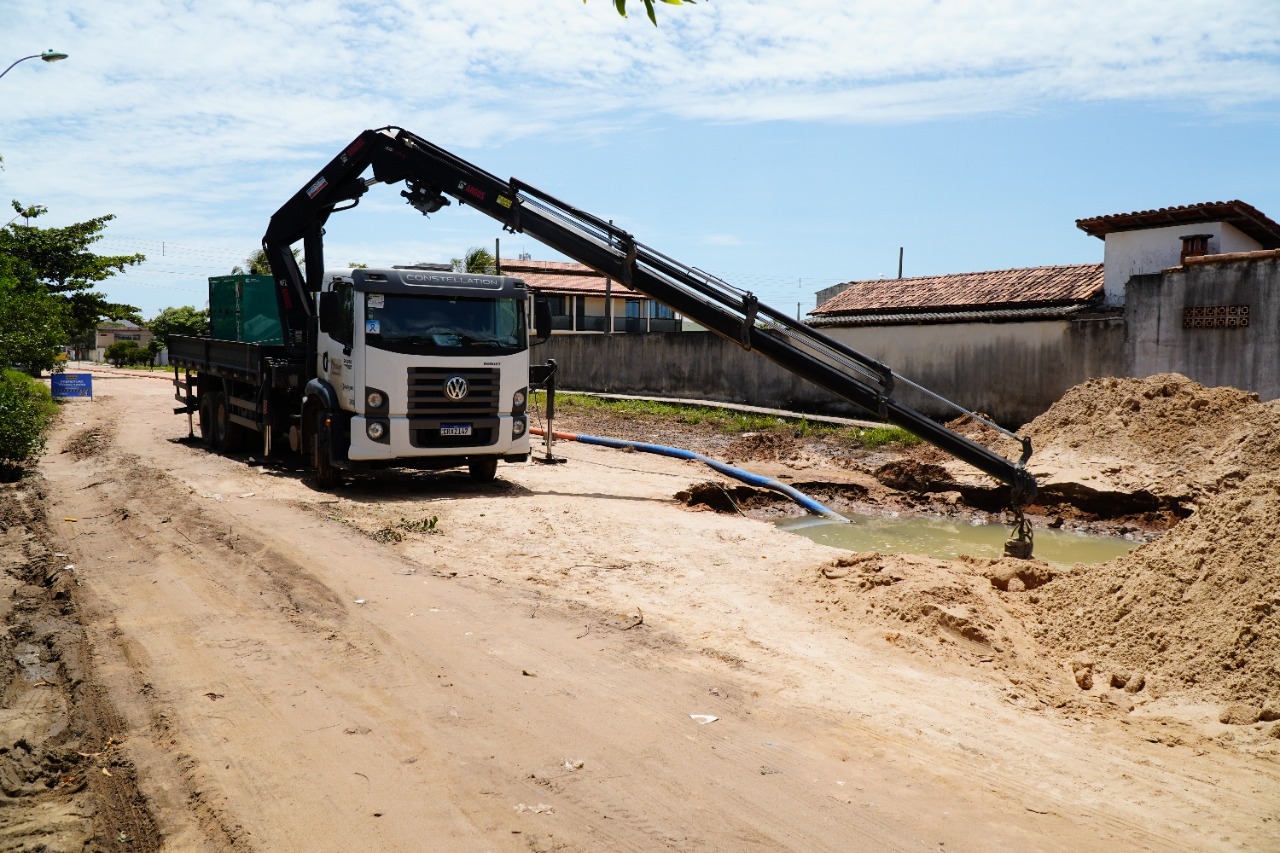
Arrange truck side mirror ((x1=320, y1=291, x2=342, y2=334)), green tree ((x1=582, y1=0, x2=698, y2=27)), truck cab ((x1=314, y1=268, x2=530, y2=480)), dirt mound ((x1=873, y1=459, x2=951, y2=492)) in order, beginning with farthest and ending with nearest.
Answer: dirt mound ((x1=873, y1=459, x2=951, y2=492))
truck side mirror ((x1=320, y1=291, x2=342, y2=334))
truck cab ((x1=314, y1=268, x2=530, y2=480))
green tree ((x1=582, y1=0, x2=698, y2=27))

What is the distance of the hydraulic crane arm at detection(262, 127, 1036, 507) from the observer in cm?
1161

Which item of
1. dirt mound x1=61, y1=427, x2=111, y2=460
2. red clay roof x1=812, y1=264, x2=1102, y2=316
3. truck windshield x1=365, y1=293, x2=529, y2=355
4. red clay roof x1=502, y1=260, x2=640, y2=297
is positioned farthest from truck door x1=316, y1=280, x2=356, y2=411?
red clay roof x1=502, y1=260, x2=640, y2=297

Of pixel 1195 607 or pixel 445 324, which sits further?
pixel 445 324

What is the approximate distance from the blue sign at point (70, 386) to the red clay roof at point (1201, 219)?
90.1ft

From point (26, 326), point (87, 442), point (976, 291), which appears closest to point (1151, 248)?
point (976, 291)

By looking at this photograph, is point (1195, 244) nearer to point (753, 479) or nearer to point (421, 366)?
point (753, 479)

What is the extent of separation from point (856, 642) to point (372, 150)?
1013 cm

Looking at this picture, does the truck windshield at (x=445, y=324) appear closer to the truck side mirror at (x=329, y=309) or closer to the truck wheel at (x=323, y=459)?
the truck side mirror at (x=329, y=309)

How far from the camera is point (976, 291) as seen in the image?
986 inches

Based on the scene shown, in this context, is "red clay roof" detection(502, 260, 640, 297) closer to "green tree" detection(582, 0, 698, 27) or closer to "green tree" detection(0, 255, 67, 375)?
"green tree" detection(0, 255, 67, 375)

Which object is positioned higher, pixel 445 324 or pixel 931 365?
pixel 445 324

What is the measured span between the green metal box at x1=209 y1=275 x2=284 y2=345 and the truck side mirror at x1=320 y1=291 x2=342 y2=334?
10.7ft

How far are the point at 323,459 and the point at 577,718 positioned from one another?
8.43 m

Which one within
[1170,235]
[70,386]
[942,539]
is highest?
[1170,235]
